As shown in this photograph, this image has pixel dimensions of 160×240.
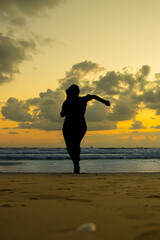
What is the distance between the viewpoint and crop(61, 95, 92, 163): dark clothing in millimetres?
7529

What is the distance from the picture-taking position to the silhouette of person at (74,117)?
754 cm

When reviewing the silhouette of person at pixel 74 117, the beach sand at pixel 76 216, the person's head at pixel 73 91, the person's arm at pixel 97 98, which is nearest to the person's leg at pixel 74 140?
the silhouette of person at pixel 74 117

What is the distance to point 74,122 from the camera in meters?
7.59

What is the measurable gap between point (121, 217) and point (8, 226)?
97 centimetres

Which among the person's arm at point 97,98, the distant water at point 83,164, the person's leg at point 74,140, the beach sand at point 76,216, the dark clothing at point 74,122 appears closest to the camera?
the beach sand at point 76,216

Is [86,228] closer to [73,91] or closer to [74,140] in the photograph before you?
[74,140]

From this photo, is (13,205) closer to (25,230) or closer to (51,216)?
(51,216)

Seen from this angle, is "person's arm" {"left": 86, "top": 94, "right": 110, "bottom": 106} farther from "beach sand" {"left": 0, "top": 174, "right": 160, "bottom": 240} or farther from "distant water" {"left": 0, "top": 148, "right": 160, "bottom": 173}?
"beach sand" {"left": 0, "top": 174, "right": 160, "bottom": 240}

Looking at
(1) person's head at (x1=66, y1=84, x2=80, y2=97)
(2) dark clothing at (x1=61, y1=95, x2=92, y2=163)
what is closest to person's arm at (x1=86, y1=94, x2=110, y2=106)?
(2) dark clothing at (x1=61, y1=95, x2=92, y2=163)

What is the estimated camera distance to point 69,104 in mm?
7562

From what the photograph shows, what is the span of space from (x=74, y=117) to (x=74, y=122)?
0.14 metres

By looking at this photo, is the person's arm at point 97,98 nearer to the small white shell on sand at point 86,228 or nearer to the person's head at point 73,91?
the person's head at point 73,91

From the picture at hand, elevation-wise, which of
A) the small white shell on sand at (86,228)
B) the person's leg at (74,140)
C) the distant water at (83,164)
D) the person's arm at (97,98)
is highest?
the person's arm at (97,98)

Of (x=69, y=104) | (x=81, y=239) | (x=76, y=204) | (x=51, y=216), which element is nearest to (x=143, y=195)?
(x=76, y=204)
